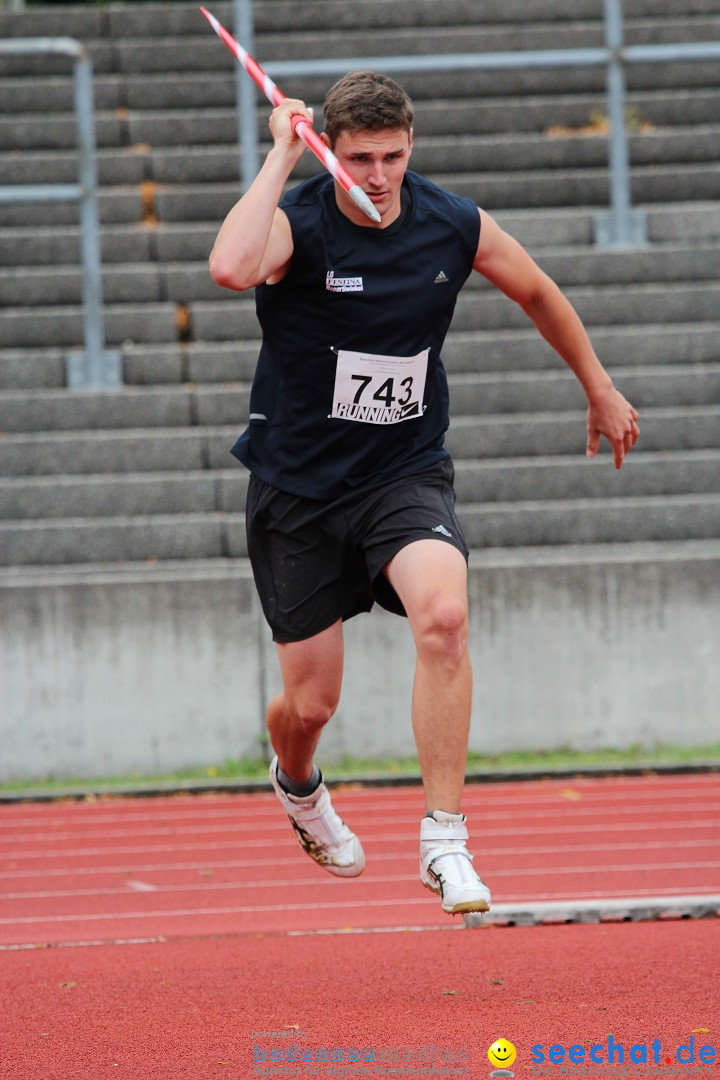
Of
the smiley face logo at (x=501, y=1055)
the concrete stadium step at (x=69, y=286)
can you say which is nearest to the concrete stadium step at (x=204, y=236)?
the concrete stadium step at (x=69, y=286)

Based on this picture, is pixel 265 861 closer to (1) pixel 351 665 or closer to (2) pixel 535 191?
(1) pixel 351 665

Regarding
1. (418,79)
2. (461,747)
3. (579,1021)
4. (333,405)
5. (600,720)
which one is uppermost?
(418,79)

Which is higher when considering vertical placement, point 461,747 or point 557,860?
point 461,747

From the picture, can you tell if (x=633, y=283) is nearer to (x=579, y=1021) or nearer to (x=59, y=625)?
(x=59, y=625)

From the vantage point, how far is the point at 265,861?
735 cm

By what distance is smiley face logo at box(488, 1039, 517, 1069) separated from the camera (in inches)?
155

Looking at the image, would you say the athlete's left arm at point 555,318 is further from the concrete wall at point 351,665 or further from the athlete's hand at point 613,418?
the concrete wall at point 351,665

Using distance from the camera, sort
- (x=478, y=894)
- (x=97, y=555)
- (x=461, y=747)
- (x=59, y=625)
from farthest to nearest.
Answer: (x=97, y=555) < (x=59, y=625) < (x=461, y=747) < (x=478, y=894)

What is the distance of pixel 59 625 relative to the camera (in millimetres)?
9094

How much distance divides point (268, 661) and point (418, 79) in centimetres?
597

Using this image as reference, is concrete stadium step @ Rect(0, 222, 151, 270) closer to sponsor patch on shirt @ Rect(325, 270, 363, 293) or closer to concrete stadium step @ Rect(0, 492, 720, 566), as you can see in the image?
concrete stadium step @ Rect(0, 492, 720, 566)

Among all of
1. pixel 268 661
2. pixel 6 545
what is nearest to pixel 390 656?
pixel 268 661

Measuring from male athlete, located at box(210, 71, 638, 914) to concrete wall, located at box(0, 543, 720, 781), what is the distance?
4.09 metres

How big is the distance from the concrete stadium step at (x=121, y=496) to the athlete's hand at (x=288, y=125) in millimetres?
5699
